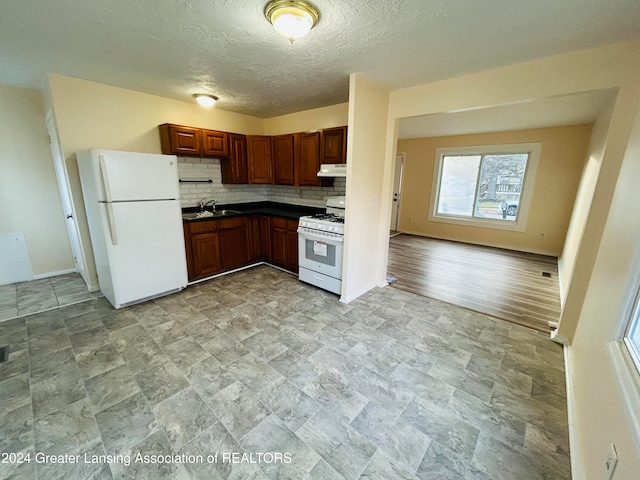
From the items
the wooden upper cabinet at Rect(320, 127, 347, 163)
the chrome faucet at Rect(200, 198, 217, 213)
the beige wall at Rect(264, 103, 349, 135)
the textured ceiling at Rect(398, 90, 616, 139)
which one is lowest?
the chrome faucet at Rect(200, 198, 217, 213)

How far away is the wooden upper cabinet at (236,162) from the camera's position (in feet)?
13.5

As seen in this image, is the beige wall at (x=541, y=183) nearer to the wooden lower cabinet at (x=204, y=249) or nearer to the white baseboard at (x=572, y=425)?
the white baseboard at (x=572, y=425)

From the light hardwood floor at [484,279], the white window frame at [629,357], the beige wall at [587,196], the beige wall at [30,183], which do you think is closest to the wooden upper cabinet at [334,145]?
the light hardwood floor at [484,279]

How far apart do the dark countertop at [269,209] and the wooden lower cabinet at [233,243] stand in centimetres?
13

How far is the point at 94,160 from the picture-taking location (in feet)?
8.39

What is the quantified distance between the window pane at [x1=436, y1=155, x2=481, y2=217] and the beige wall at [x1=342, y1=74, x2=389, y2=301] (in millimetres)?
3976

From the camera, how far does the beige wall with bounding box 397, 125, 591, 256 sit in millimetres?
4875

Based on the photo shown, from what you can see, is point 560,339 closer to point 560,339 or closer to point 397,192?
point 560,339

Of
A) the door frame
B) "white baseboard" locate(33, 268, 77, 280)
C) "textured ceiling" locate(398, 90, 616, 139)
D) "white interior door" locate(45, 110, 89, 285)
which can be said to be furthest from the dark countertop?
the door frame

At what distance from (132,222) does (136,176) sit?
50 centimetres

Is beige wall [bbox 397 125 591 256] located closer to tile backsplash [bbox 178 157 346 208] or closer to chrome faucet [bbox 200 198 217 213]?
tile backsplash [bbox 178 157 346 208]

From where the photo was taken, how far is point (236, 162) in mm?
4176

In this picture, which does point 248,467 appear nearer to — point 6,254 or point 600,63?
point 600,63

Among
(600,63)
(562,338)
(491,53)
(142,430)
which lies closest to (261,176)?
(491,53)
